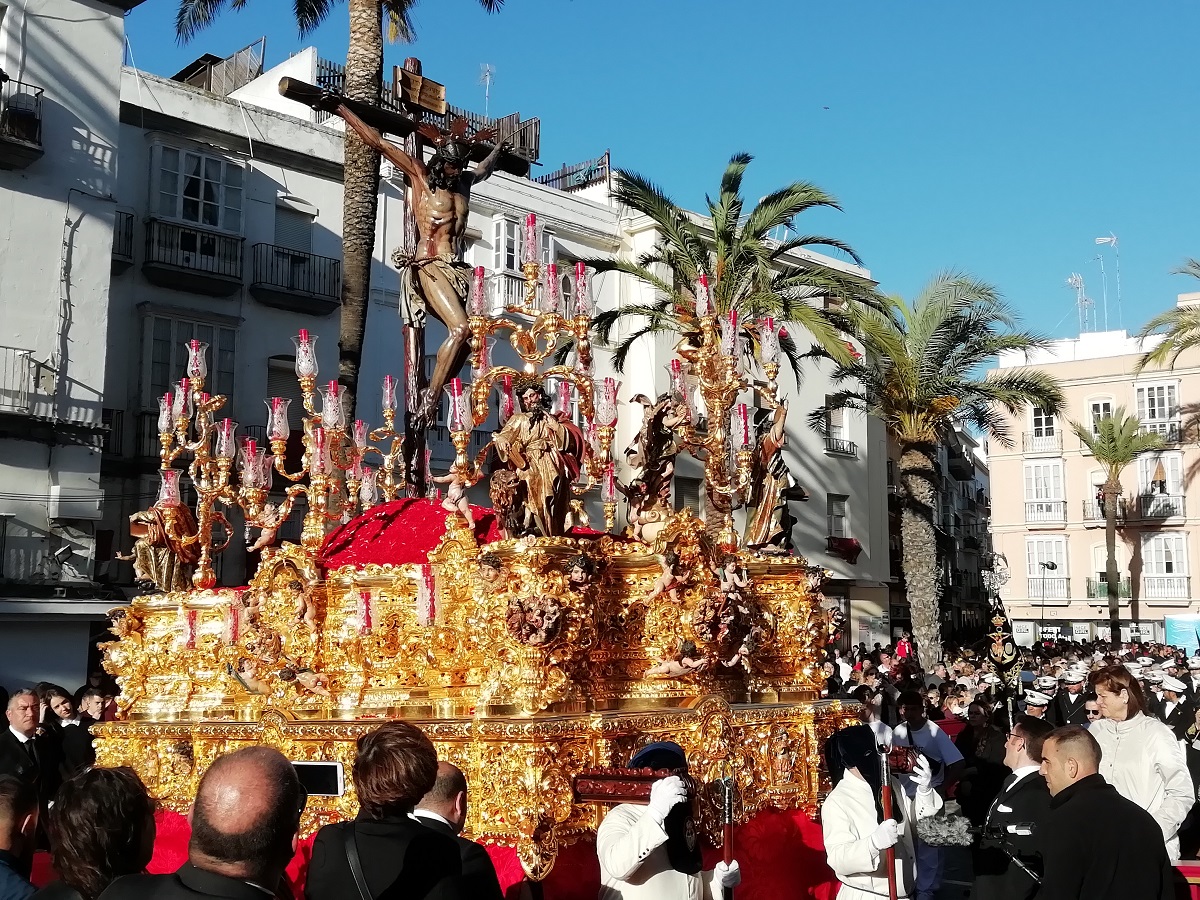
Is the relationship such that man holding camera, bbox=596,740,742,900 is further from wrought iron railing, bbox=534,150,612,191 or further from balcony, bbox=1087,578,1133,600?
balcony, bbox=1087,578,1133,600

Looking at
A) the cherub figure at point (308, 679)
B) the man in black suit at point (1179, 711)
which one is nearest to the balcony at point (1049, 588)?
the man in black suit at point (1179, 711)

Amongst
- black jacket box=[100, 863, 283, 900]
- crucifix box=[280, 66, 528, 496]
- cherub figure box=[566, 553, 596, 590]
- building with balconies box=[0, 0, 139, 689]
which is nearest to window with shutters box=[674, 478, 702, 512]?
building with balconies box=[0, 0, 139, 689]

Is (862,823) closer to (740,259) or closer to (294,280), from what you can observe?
(740,259)

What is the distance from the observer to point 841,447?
33312 mm

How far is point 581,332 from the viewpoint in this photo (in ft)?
29.4

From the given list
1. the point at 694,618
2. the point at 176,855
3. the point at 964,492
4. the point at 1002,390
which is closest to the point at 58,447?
the point at 176,855

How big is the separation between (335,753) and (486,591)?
4.75 ft

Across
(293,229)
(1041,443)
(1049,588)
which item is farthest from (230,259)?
(1049,588)

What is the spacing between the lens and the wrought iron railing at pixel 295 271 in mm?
22172

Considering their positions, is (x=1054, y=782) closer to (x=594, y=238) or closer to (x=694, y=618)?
(x=694, y=618)

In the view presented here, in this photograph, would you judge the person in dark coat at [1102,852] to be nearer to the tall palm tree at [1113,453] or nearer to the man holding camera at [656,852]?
the man holding camera at [656,852]

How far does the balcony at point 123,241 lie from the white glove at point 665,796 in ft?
59.0

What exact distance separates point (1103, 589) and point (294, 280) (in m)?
34.7

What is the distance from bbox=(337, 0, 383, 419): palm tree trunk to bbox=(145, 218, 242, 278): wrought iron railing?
20.8 feet
